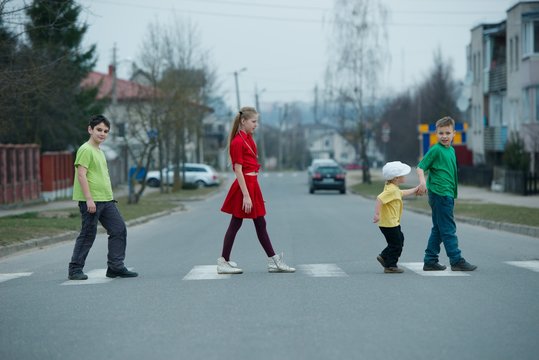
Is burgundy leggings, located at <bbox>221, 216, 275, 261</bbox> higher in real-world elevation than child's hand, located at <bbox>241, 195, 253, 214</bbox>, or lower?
lower

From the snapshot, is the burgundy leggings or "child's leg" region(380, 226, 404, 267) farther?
the burgundy leggings

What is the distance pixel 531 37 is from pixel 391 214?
35242mm

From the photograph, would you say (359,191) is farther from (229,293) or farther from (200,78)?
(229,293)

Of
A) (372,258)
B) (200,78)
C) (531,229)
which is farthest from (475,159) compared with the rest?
(372,258)

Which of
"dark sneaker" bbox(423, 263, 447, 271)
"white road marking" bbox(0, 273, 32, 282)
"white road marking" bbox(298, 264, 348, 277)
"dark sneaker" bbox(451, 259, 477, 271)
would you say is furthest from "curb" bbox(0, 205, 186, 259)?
"dark sneaker" bbox(451, 259, 477, 271)

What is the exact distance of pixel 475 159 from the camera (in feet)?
193

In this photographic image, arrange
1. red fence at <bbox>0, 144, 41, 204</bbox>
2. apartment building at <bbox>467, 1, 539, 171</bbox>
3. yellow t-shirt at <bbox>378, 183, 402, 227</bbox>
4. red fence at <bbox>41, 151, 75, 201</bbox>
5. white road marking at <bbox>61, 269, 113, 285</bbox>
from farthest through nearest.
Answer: apartment building at <bbox>467, 1, 539, 171</bbox> < red fence at <bbox>41, 151, 75, 201</bbox> < red fence at <bbox>0, 144, 41, 204</bbox> < yellow t-shirt at <bbox>378, 183, 402, 227</bbox> < white road marking at <bbox>61, 269, 113, 285</bbox>

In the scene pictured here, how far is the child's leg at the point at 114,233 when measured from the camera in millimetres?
10844

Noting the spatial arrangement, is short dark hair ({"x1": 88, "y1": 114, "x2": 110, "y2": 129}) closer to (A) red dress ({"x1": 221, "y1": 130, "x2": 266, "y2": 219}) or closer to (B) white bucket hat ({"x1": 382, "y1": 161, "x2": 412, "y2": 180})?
(A) red dress ({"x1": 221, "y1": 130, "x2": 266, "y2": 219})

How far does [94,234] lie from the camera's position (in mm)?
10883

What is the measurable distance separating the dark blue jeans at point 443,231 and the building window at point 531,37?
34.8 meters

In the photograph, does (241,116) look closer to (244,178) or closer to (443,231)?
(244,178)

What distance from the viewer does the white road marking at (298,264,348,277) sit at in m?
10.8

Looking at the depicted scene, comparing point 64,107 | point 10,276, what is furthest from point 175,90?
point 10,276
